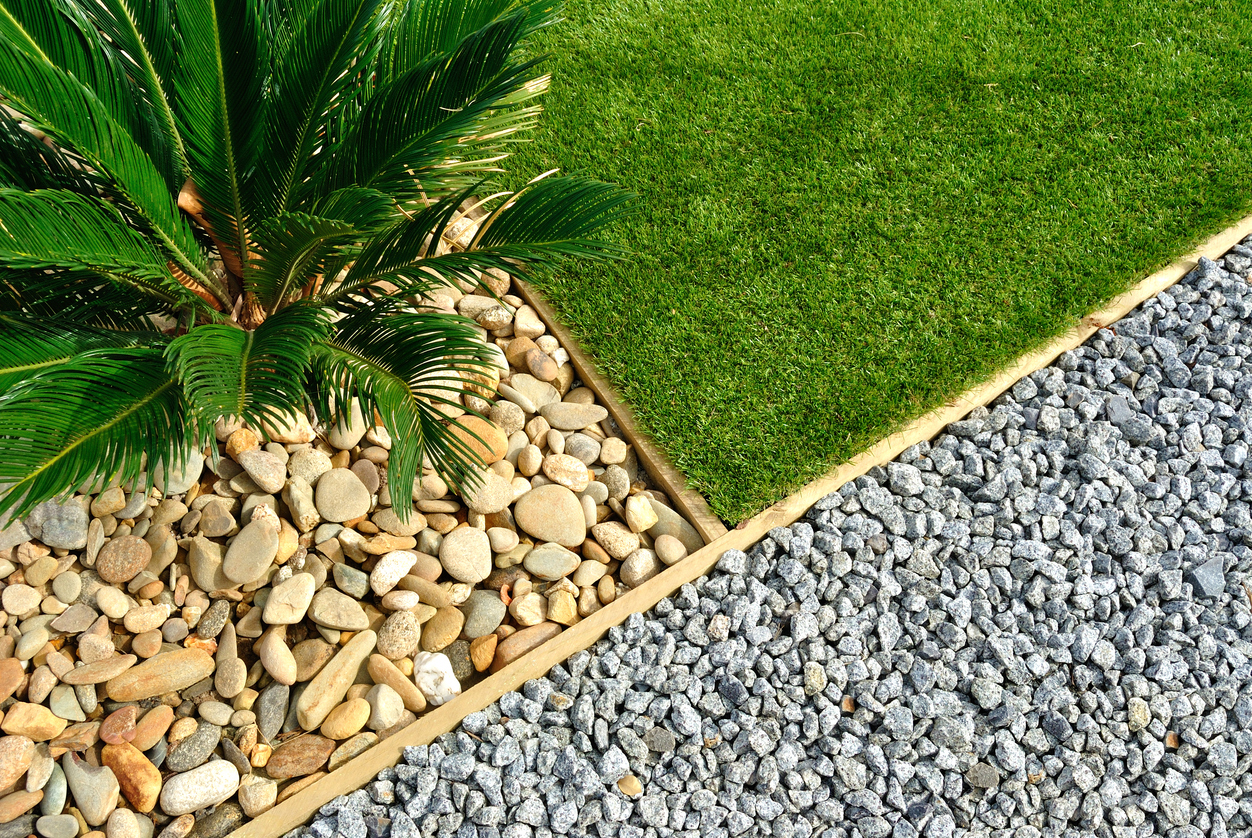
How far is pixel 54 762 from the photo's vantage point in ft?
7.32

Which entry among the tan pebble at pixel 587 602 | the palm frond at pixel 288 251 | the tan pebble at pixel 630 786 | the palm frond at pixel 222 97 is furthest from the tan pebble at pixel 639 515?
the palm frond at pixel 222 97

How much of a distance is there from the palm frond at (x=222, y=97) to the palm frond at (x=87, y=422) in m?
0.51

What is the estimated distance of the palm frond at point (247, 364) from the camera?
1894 mm

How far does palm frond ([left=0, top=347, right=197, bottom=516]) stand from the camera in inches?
71.0

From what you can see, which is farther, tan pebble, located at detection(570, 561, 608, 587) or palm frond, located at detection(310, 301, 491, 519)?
tan pebble, located at detection(570, 561, 608, 587)

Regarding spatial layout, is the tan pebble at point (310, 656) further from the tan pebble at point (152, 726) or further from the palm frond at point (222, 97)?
the palm frond at point (222, 97)

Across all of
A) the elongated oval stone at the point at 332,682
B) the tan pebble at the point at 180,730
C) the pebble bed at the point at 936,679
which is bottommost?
the pebble bed at the point at 936,679

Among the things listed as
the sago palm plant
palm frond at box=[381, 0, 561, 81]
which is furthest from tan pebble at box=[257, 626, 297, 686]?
palm frond at box=[381, 0, 561, 81]

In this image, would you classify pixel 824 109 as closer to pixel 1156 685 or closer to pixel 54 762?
pixel 1156 685

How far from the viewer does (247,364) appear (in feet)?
6.81

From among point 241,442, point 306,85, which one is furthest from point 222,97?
point 241,442

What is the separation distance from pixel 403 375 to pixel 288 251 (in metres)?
0.40

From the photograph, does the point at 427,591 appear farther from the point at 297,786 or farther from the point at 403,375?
the point at 403,375

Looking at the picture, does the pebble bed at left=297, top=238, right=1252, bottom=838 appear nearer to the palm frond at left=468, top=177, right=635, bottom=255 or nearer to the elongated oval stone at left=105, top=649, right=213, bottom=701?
the elongated oval stone at left=105, top=649, right=213, bottom=701
